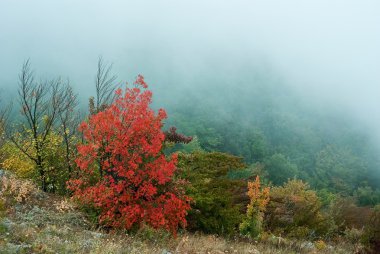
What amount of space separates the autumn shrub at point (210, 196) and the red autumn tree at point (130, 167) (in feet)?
9.78

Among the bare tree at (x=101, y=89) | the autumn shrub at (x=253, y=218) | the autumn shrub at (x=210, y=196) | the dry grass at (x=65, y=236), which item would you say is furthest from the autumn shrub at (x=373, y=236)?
the bare tree at (x=101, y=89)

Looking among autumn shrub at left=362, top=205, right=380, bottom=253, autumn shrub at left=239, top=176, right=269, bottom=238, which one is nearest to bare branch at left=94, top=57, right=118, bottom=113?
autumn shrub at left=239, top=176, right=269, bottom=238

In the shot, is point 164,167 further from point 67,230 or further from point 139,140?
point 67,230

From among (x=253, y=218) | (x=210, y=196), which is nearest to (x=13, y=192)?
(x=210, y=196)

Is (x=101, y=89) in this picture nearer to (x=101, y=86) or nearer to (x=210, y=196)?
(x=101, y=86)

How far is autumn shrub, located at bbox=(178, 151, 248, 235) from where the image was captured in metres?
17.2

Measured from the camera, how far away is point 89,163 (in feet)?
47.8

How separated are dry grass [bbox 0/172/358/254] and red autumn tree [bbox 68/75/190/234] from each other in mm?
629

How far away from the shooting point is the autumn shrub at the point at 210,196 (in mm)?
17156

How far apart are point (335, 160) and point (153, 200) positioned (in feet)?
386

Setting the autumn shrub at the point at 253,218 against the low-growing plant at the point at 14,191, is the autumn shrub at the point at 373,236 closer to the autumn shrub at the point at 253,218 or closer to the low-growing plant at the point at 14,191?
the autumn shrub at the point at 253,218

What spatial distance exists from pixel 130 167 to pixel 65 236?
359 cm

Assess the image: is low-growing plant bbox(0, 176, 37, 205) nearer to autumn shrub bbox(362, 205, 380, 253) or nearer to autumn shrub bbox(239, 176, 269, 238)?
autumn shrub bbox(239, 176, 269, 238)

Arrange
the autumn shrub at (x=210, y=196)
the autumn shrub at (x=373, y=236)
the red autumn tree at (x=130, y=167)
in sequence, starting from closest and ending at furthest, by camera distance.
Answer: the red autumn tree at (x=130, y=167) → the autumn shrub at (x=210, y=196) → the autumn shrub at (x=373, y=236)
